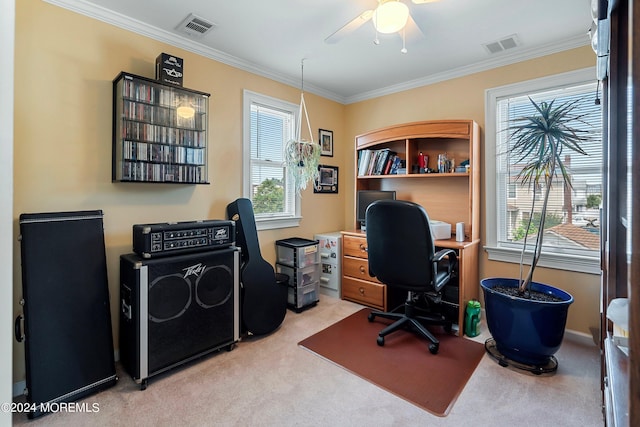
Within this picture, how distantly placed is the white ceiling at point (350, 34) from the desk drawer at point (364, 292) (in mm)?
2234

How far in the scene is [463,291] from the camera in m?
2.71

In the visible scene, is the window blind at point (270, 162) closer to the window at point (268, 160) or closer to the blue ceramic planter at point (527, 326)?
the window at point (268, 160)

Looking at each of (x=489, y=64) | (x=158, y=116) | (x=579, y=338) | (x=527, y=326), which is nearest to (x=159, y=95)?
(x=158, y=116)

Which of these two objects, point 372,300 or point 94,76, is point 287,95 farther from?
point 372,300

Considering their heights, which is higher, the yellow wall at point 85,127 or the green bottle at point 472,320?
the yellow wall at point 85,127

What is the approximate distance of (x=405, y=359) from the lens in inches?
91.3

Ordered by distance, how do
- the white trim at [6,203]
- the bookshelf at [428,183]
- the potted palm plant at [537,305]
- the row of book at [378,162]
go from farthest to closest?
the row of book at [378,162] < the bookshelf at [428,183] < the potted palm plant at [537,305] < the white trim at [6,203]

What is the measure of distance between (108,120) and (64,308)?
129 cm

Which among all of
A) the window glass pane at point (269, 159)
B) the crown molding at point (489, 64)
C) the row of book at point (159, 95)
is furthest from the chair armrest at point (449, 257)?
the row of book at point (159, 95)

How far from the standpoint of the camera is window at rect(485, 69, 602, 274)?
2543mm

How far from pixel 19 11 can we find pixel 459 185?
3.65 meters

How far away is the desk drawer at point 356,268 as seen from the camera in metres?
3.31

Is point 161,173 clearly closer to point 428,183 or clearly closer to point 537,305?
point 428,183

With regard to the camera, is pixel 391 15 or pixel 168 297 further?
pixel 168 297
